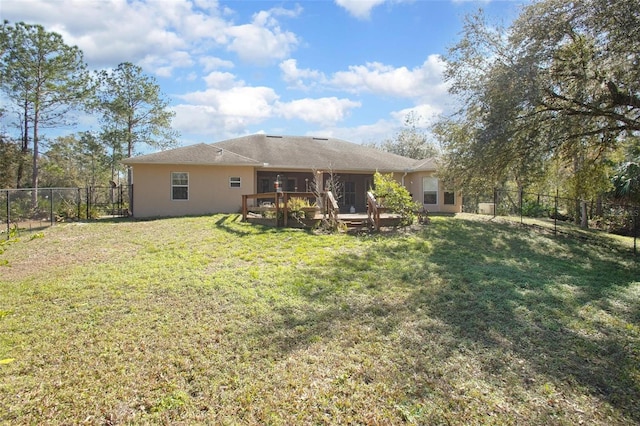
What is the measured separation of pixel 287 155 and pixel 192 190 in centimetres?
521

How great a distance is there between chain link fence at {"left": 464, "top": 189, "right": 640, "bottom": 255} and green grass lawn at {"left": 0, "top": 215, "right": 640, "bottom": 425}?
25.5ft

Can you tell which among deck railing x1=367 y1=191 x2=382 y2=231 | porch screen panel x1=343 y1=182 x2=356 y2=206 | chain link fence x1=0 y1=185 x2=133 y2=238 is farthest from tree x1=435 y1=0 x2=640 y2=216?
chain link fence x1=0 y1=185 x2=133 y2=238

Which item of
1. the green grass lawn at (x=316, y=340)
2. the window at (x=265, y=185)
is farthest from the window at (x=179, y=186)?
the green grass lawn at (x=316, y=340)

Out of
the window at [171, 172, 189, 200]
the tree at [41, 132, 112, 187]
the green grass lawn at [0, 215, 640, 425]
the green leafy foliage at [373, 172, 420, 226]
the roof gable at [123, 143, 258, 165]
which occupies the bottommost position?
the green grass lawn at [0, 215, 640, 425]

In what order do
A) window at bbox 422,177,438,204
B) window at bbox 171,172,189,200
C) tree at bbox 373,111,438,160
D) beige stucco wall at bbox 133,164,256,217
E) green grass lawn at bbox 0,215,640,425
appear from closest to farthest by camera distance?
green grass lawn at bbox 0,215,640,425
beige stucco wall at bbox 133,164,256,217
window at bbox 171,172,189,200
window at bbox 422,177,438,204
tree at bbox 373,111,438,160

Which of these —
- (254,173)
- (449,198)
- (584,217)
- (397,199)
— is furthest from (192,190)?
(584,217)

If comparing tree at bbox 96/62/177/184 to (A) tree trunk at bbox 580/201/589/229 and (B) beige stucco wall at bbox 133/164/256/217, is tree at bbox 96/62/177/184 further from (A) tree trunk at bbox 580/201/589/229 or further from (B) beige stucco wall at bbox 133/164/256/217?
(A) tree trunk at bbox 580/201/589/229

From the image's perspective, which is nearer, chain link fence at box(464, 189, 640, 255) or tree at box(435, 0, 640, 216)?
tree at box(435, 0, 640, 216)

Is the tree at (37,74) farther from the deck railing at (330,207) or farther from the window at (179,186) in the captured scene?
the deck railing at (330,207)

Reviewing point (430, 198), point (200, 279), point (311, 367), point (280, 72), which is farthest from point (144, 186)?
point (311, 367)

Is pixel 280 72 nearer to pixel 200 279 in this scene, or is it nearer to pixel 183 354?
pixel 200 279

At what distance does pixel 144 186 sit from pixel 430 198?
522 inches

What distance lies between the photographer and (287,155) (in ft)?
62.3

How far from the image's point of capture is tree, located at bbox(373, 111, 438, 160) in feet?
115
